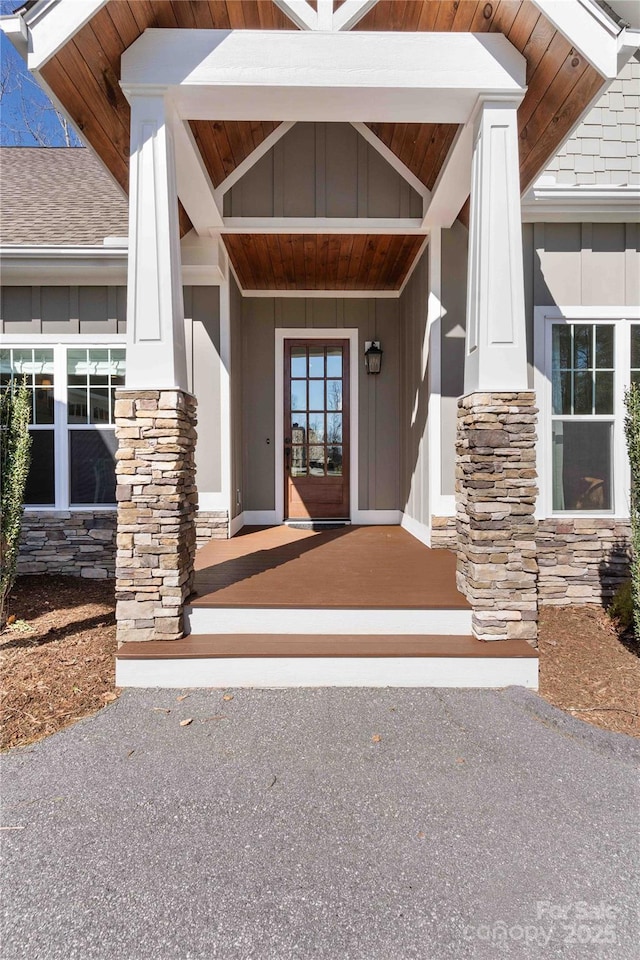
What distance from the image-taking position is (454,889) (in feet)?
4.73

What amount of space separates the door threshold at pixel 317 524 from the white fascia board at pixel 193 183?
10.2 ft

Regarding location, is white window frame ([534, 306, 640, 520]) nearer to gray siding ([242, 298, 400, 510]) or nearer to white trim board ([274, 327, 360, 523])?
gray siding ([242, 298, 400, 510])

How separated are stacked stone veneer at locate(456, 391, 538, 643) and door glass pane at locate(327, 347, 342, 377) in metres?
3.24

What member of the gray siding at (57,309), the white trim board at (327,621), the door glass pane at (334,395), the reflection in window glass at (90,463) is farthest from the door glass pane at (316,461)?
the white trim board at (327,621)

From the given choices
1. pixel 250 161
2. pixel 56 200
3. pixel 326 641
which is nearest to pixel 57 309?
pixel 56 200

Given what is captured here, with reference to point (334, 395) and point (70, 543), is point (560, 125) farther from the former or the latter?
point (70, 543)

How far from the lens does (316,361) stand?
5.78m

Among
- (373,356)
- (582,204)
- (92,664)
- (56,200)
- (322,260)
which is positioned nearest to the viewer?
(92,664)

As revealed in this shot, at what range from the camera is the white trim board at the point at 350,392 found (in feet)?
18.7

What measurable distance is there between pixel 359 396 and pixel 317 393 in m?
0.50

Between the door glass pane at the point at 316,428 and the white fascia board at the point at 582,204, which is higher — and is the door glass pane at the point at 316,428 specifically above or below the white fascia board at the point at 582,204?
below

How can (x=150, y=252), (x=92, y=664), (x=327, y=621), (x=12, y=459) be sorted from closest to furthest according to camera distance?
(x=150, y=252)
(x=327, y=621)
(x=92, y=664)
(x=12, y=459)

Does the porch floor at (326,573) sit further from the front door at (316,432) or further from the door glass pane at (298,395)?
the door glass pane at (298,395)

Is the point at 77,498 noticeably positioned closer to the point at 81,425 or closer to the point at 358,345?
the point at 81,425
